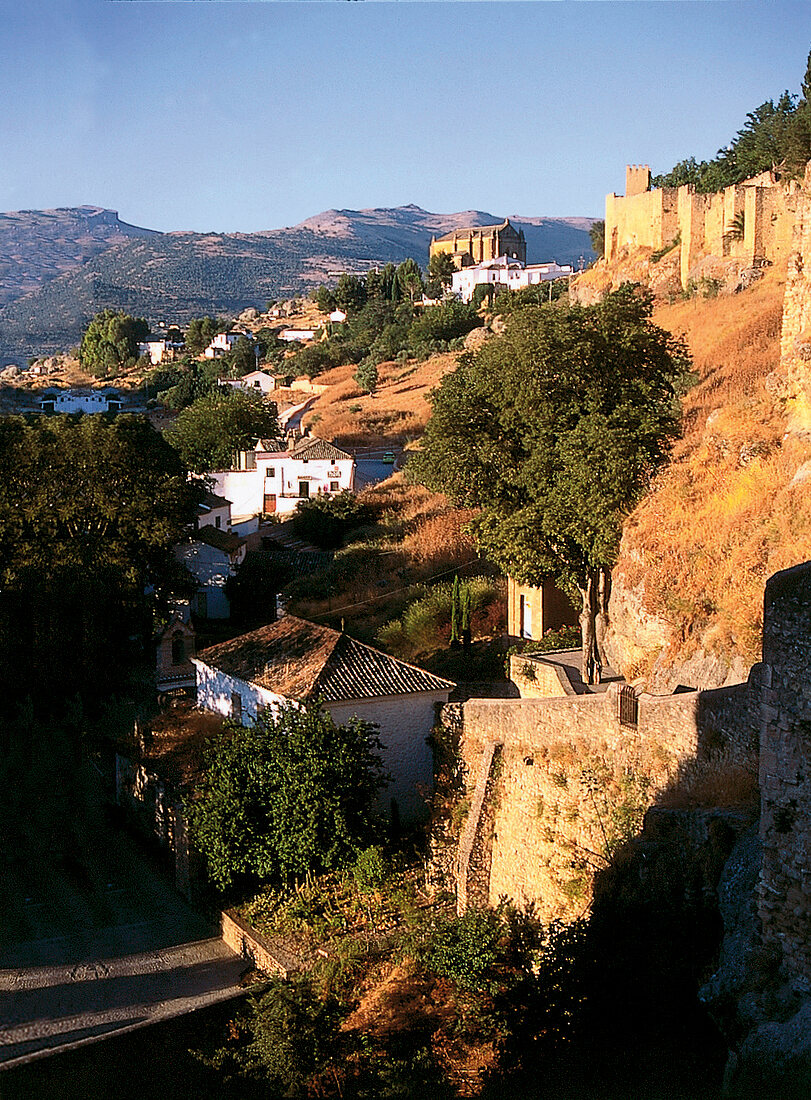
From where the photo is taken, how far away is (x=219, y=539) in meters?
29.2

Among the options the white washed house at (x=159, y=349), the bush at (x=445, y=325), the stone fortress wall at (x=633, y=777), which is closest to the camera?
the stone fortress wall at (x=633, y=777)

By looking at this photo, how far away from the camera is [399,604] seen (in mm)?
22219

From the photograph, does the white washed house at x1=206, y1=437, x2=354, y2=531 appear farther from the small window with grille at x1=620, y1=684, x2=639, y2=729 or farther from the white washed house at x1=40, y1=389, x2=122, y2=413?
the white washed house at x1=40, y1=389, x2=122, y2=413

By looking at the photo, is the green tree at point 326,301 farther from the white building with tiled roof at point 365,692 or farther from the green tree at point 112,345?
the white building with tiled roof at point 365,692

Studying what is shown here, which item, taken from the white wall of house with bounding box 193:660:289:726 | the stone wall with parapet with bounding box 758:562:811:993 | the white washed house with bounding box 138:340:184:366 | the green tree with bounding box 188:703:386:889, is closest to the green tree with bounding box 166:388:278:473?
the white wall of house with bounding box 193:660:289:726

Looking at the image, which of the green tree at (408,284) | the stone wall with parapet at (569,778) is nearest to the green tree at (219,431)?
the stone wall with parapet at (569,778)

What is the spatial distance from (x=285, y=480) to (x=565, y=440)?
916 inches

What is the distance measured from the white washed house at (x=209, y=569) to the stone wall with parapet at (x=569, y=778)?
51.6ft

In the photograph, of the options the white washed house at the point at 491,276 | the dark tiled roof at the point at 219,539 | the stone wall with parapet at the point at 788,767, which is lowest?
the dark tiled roof at the point at 219,539

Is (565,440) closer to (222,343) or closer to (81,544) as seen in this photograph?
(81,544)

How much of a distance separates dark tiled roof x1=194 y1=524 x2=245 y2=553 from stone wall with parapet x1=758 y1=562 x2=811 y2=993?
74.0 ft

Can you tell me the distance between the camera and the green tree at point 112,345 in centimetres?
9675

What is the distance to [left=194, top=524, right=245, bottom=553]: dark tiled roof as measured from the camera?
28252 mm

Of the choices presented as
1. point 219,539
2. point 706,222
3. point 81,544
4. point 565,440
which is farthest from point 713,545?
point 706,222
